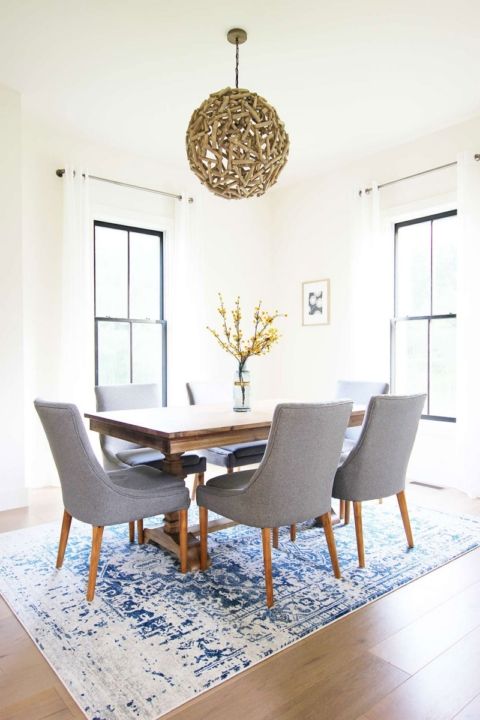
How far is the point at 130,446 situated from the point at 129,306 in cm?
170

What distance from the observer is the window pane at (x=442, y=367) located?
4.45m

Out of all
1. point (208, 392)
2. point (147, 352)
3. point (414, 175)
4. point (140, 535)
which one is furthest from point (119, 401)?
point (414, 175)

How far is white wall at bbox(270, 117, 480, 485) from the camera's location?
4.40m

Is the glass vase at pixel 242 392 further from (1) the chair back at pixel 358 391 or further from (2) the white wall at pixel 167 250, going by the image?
(2) the white wall at pixel 167 250

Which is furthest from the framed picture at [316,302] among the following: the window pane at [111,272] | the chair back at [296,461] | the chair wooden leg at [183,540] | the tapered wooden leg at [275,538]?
the chair wooden leg at [183,540]

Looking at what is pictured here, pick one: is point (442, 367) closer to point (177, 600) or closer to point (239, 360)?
point (239, 360)

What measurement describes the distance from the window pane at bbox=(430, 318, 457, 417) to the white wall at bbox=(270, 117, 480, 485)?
0.65 feet

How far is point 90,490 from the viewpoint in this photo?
2377 millimetres

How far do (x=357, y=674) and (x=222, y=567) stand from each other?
1025mm

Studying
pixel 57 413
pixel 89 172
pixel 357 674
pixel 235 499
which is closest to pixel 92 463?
pixel 57 413

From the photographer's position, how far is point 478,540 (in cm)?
311

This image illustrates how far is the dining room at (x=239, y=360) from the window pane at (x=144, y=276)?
30 millimetres

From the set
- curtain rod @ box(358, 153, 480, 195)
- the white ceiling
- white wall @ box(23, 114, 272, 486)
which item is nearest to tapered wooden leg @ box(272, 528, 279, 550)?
white wall @ box(23, 114, 272, 486)

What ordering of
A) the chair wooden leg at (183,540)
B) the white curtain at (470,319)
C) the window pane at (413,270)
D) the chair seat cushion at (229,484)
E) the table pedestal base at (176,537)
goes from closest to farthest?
the chair seat cushion at (229,484)
the chair wooden leg at (183,540)
the table pedestal base at (176,537)
the white curtain at (470,319)
the window pane at (413,270)
